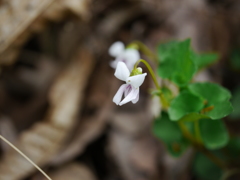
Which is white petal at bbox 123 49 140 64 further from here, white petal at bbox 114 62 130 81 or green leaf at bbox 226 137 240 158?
green leaf at bbox 226 137 240 158

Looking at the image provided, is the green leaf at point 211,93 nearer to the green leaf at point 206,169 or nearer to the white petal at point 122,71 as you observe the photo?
the white petal at point 122,71

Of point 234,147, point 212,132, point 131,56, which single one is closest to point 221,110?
point 212,132

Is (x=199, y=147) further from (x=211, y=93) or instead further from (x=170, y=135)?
(x=211, y=93)

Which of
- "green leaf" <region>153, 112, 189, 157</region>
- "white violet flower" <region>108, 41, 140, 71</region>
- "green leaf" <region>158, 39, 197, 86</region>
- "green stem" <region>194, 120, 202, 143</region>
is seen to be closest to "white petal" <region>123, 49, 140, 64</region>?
"white violet flower" <region>108, 41, 140, 71</region>

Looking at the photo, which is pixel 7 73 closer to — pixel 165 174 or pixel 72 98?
pixel 72 98

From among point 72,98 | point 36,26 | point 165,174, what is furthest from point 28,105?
point 165,174

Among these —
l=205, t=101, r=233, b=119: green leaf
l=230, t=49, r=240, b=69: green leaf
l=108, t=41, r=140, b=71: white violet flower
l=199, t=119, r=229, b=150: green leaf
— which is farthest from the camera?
l=230, t=49, r=240, b=69: green leaf
